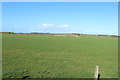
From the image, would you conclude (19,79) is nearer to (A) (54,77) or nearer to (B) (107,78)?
(A) (54,77)

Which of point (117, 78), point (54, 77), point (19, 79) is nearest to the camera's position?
point (19, 79)

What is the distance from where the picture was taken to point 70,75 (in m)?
8.73

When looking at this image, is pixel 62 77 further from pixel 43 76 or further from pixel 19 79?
pixel 19 79

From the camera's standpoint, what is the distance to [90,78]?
8.45 m

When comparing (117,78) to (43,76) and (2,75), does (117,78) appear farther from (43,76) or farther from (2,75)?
(2,75)

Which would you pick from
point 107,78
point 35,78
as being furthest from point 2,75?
point 107,78

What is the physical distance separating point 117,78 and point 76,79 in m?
2.41

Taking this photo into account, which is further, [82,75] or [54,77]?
[82,75]

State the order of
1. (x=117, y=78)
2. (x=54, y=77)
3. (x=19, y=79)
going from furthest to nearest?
(x=117, y=78) < (x=54, y=77) < (x=19, y=79)

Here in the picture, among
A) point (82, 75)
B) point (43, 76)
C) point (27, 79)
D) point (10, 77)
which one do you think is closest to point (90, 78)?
point (82, 75)

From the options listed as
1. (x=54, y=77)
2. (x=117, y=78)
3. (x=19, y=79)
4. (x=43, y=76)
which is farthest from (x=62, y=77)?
(x=117, y=78)

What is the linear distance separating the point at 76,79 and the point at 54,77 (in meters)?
1.15

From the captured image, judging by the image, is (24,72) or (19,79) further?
(24,72)

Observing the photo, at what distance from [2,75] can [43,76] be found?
2114mm
